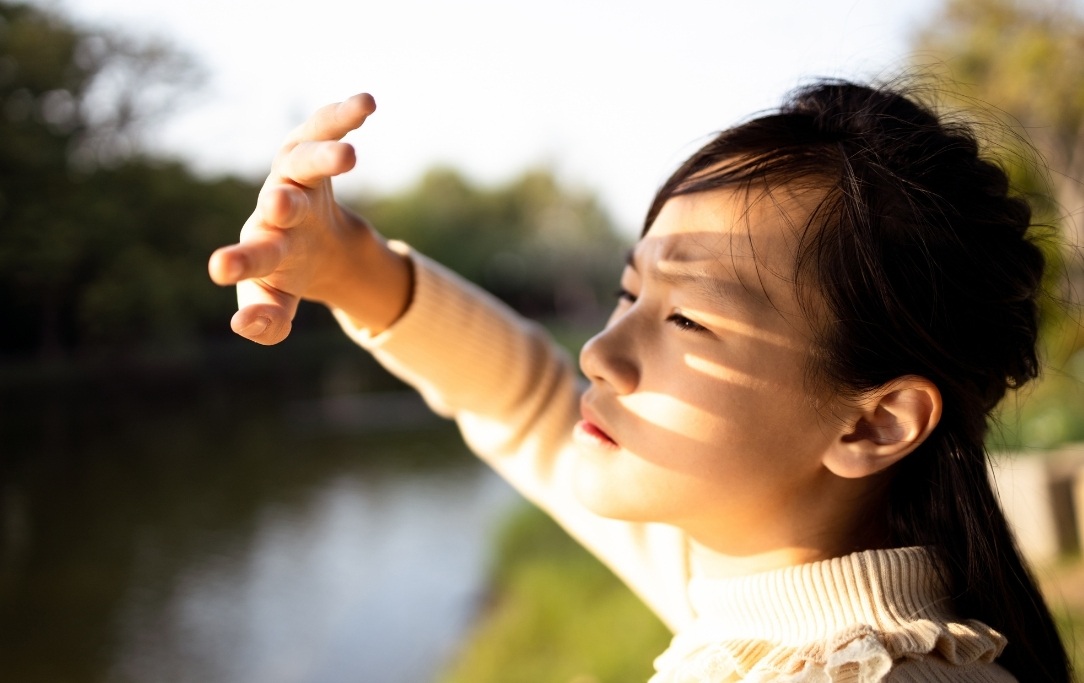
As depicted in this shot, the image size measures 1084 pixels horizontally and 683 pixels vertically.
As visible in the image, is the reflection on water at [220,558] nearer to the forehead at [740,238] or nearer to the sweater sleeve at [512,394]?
the sweater sleeve at [512,394]

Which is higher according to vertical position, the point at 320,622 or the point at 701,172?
the point at 701,172

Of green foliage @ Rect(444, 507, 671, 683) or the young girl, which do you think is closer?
the young girl

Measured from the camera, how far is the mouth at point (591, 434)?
0.63m

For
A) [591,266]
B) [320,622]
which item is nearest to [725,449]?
[320,622]

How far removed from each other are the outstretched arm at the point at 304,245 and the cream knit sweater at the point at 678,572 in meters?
0.07

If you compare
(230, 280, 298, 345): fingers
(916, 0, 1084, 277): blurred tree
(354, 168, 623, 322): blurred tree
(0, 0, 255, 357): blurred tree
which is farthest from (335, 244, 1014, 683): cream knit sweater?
(354, 168, 623, 322): blurred tree

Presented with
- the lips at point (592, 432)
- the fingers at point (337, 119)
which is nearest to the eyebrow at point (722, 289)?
the lips at point (592, 432)

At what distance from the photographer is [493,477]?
5.11 metres

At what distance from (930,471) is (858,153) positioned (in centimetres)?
23

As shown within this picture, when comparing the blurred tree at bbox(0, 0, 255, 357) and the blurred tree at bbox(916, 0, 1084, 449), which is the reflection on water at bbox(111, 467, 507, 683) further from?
the blurred tree at bbox(916, 0, 1084, 449)

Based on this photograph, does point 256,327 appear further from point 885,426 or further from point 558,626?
point 558,626

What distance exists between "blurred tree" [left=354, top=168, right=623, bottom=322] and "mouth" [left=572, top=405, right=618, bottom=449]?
17.6 feet

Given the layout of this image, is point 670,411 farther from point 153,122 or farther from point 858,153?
point 153,122

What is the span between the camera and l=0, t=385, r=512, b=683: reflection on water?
2.78 metres
